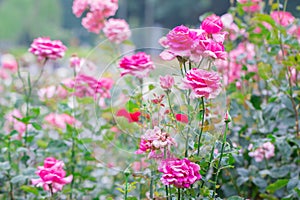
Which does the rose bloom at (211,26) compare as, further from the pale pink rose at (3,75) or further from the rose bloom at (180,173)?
the pale pink rose at (3,75)

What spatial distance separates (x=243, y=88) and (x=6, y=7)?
36.2 m

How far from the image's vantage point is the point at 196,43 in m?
0.92

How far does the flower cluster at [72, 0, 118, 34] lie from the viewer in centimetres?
157

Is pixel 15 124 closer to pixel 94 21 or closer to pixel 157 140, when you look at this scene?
pixel 94 21

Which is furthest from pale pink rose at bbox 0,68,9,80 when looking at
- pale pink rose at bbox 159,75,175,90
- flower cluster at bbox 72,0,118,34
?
pale pink rose at bbox 159,75,175,90

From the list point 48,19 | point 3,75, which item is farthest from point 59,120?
point 48,19

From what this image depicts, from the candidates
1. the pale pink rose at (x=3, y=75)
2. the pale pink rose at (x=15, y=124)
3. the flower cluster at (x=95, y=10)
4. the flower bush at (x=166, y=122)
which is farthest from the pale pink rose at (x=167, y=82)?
the pale pink rose at (x=3, y=75)

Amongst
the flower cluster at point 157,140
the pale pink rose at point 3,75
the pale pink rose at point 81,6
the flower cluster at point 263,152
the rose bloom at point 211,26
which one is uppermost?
the pale pink rose at point 81,6

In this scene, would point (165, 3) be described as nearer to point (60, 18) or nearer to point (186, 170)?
point (60, 18)

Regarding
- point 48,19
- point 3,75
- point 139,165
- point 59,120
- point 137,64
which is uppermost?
point 48,19

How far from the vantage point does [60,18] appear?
36.3 m

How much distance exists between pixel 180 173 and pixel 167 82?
0.20 meters

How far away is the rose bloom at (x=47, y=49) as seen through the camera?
4.56 ft

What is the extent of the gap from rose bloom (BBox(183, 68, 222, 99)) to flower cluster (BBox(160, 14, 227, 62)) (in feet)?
0.12
